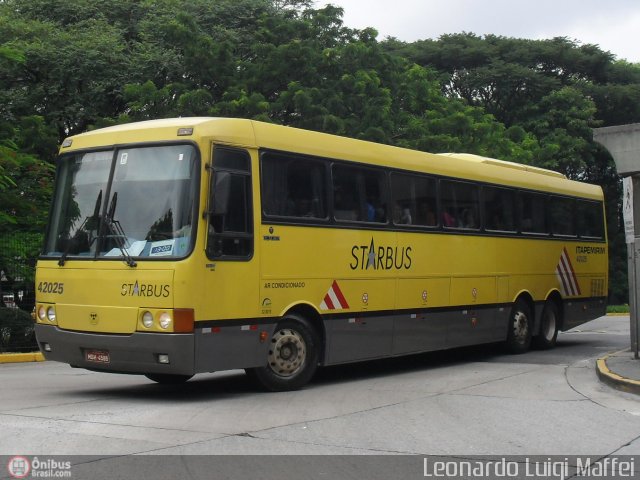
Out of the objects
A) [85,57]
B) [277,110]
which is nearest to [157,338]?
[277,110]

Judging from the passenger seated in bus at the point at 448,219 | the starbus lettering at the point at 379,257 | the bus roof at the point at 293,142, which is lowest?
the starbus lettering at the point at 379,257

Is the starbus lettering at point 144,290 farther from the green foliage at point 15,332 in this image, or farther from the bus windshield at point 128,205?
the green foliage at point 15,332

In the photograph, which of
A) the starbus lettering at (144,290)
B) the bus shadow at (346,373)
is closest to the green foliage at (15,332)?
the bus shadow at (346,373)

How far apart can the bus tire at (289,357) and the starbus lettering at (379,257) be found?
1405 millimetres

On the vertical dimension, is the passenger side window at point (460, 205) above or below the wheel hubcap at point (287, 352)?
above

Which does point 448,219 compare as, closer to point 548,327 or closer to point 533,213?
point 533,213

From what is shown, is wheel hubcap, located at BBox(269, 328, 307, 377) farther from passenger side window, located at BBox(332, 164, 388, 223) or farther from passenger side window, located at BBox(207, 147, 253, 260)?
passenger side window, located at BBox(332, 164, 388, 223)

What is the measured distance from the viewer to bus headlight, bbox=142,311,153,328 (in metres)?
10.1

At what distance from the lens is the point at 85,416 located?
9203 mm

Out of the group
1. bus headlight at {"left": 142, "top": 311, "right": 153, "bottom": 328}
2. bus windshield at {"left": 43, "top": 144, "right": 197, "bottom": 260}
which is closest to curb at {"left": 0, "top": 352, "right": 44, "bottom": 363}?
bus windshield at {"left": 43, "top": 144, "right": 197, "bottom": 260}

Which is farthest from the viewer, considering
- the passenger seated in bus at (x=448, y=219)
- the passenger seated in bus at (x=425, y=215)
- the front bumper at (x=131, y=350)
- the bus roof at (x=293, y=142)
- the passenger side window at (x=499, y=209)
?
the passenger side window at (x=499, y=209)

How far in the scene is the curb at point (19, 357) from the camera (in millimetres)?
17861

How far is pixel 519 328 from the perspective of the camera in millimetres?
17375

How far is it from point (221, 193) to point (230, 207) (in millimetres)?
229
